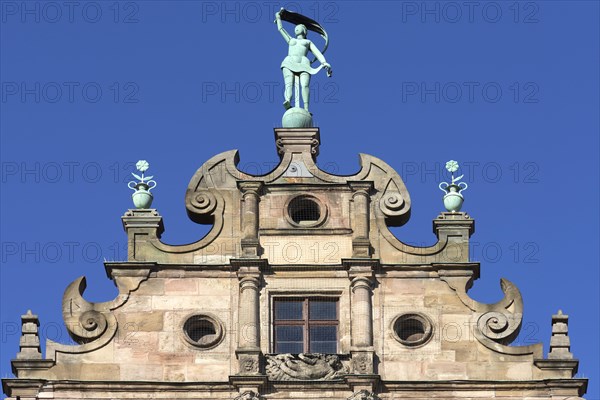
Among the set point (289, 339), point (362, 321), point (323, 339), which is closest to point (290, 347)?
point (289, 339)

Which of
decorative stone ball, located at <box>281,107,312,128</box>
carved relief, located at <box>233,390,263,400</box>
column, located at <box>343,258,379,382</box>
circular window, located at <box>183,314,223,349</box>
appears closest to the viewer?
carved relief, located at <box>233,390,263,400</box>

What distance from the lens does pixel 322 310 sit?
50.0m

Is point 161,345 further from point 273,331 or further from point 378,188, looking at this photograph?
point 378,188

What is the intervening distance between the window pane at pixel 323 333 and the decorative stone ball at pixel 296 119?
192 inches

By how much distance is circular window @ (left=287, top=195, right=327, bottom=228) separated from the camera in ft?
167

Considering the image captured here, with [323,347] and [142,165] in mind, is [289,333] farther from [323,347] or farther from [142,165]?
[142,165]

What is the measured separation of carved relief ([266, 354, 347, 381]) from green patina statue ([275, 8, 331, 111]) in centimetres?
634

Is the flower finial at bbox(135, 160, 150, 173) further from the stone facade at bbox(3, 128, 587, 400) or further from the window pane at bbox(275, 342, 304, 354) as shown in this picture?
the window pane at bbox(275, 342, 304, 354)

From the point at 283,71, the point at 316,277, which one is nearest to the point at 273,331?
the point at 316,277

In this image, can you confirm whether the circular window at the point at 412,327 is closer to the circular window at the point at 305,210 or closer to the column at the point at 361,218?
the column at the point at 361,218

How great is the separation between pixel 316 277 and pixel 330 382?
2.54 meters

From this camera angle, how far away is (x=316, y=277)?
1976 inches

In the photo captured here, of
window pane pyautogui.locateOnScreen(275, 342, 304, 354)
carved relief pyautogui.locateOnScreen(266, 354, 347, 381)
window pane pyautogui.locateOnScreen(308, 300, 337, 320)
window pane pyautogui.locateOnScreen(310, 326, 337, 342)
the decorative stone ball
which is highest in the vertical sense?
the decorative stone ball

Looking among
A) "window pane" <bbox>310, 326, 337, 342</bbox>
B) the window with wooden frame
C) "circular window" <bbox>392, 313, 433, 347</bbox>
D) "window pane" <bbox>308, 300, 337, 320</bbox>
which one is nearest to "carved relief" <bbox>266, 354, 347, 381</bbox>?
the window with wooden frame
